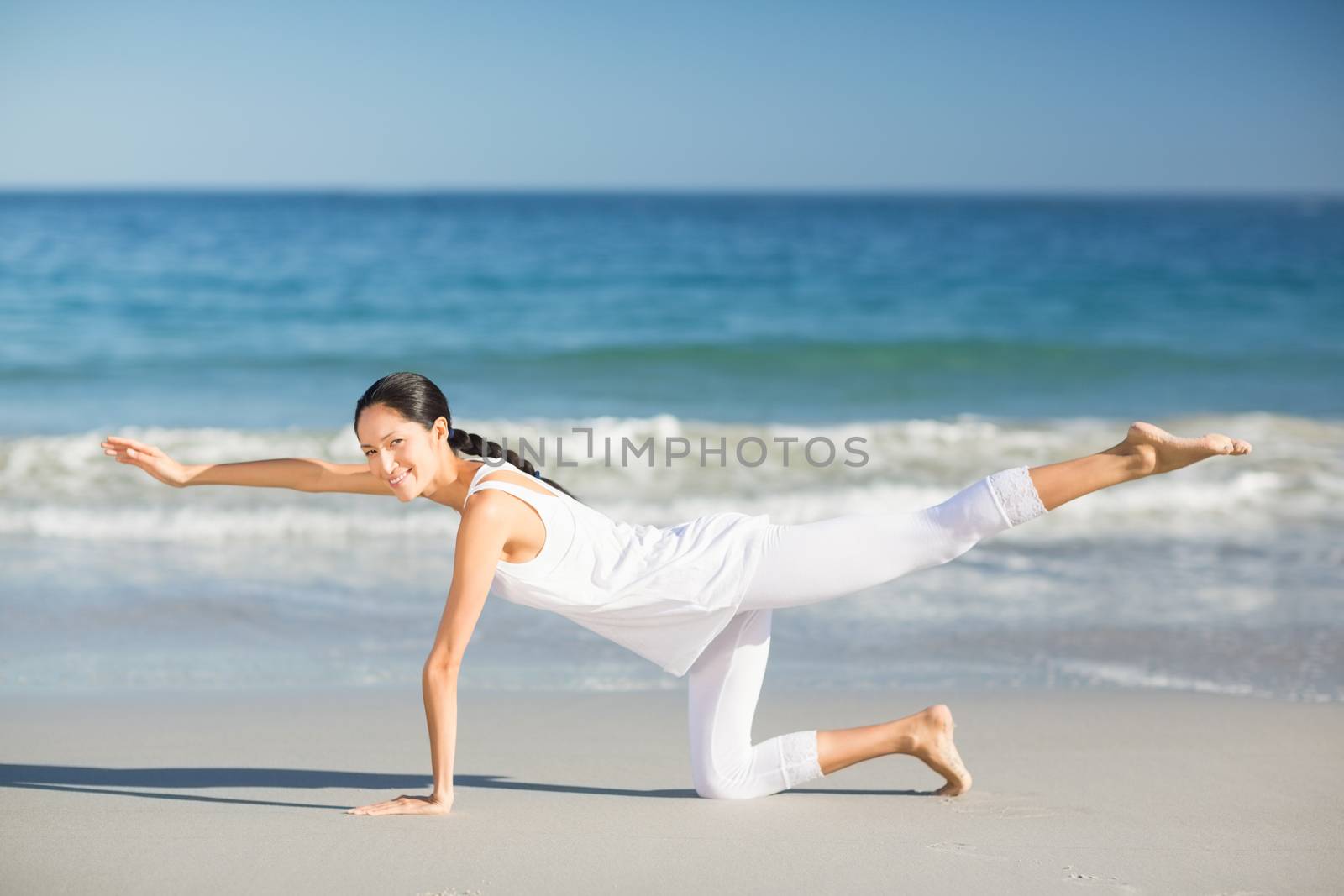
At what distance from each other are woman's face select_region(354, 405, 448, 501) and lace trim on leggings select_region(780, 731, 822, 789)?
130 centimetres

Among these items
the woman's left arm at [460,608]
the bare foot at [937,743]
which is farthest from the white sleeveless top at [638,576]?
the bare foot at [937,743]

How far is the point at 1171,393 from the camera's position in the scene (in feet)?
45.4

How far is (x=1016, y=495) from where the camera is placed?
3.39 m

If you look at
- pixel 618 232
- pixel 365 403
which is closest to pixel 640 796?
pixel 365 403

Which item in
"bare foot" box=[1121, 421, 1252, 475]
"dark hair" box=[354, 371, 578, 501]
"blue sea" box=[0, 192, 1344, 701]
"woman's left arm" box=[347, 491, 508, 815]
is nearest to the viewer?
"woman's left arm" box=[347, 491, 508, 815]

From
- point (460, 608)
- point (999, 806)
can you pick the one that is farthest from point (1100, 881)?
point (460, 608)

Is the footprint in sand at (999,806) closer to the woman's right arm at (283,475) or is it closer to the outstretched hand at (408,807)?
the outstretched hand at (408,807)

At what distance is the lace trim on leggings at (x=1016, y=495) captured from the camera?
3383 millimetres

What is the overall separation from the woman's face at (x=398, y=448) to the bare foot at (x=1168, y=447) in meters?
2.02

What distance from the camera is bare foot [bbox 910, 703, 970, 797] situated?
3.56 meters

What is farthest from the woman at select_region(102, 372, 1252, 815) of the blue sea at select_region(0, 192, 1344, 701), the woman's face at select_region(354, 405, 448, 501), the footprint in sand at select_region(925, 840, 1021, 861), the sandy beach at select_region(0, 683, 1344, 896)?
the blue sea at select_region(0, 192, 1344, 701)

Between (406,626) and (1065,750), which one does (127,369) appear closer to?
(406,626)

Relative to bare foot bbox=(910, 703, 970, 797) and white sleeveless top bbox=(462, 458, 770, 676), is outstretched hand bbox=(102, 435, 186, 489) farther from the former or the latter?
bare foot bbox=(910, 703, 970, 797)

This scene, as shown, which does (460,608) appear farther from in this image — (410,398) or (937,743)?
(937,743)
